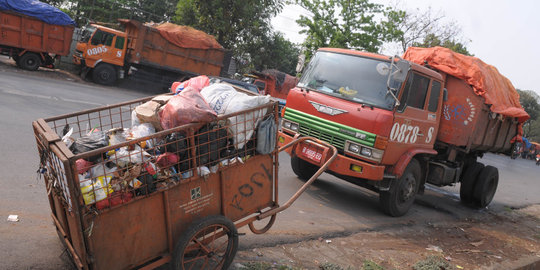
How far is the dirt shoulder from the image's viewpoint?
403 centimetres

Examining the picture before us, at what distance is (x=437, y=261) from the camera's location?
4.48 metres

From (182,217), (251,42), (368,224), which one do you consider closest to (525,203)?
(368,224)

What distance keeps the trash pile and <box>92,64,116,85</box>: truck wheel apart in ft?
50.0

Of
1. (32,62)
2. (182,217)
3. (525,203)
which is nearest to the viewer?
(182,217)

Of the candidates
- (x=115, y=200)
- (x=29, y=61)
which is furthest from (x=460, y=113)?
(x=29, y=61)

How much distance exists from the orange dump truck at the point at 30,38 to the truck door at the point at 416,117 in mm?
15629

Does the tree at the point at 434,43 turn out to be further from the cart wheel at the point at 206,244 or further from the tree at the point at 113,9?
the cart wheel at the point at 206,244

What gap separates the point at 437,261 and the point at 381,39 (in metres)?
21.2

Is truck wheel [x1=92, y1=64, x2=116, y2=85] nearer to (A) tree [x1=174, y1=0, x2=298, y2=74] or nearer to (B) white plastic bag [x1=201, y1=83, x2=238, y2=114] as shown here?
(A) tree [x1=174, y1=0, x2=298, y2=74]

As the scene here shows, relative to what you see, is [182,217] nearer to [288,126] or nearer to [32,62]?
[288,126]

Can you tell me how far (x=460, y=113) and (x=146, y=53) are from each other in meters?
14.8

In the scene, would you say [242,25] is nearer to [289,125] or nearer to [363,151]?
[289,125]

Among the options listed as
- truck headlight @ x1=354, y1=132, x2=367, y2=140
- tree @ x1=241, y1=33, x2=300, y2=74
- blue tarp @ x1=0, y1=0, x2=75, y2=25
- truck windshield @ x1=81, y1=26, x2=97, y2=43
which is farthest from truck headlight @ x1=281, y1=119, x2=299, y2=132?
tree @ x1=241, y1=33, x2=300, y2=74

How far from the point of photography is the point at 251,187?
335 centimetres
